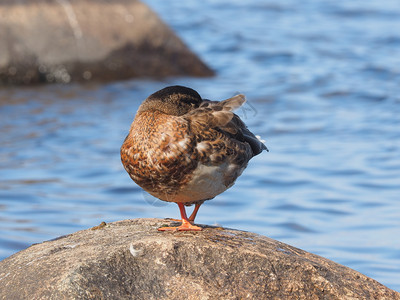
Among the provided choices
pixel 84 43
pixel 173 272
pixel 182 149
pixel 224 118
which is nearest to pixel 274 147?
pixel 84 43

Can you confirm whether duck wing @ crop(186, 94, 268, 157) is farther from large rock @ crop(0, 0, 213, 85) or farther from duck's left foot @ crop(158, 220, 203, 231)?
large rock @ crop(0, 0, 213, 85)

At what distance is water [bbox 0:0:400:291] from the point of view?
762 centimetres

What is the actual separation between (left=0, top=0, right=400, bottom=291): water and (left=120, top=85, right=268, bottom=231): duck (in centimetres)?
74

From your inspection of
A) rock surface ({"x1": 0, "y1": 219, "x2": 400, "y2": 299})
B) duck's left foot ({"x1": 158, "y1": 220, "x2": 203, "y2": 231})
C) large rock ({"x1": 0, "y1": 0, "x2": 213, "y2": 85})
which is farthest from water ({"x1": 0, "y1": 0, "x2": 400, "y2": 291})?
rock surface ({"x1": 0, "y1": 219, "x2": 400, "y2": 299})

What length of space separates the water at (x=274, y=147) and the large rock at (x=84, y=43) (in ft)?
1.18

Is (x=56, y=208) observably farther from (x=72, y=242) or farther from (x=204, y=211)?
(x=72, y=242)

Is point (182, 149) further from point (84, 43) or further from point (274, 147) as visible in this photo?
point (84, 43)

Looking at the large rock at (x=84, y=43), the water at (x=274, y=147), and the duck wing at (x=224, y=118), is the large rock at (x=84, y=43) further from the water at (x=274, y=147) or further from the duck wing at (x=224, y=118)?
the duck wing at (x=224, y=118)

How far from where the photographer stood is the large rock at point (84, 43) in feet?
43.9

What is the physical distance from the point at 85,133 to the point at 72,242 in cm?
654

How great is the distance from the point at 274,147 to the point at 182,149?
613cm

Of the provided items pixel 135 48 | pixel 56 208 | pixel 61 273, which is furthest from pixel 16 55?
pixel 61 273

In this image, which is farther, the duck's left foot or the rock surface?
the duck's left foot

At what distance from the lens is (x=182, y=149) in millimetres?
4441
